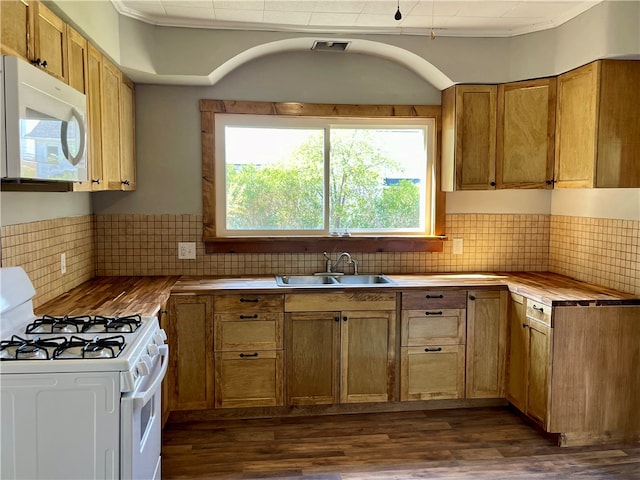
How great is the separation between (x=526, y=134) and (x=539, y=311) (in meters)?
1.22

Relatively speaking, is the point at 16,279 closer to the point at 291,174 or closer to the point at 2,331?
the point at 2,331

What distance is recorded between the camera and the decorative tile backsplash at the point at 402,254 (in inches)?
128

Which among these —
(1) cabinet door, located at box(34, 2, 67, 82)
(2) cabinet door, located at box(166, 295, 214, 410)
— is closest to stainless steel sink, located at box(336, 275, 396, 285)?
(2) cabinet door, located at box(166, 295, 214, 410)

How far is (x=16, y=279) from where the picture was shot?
234 cm

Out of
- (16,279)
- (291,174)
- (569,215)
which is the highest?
(291,174)

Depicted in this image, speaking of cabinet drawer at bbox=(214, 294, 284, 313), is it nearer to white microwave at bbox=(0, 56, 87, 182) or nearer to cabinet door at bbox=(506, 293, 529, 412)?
white microwave at bbox=(0, 56, 87, 182)

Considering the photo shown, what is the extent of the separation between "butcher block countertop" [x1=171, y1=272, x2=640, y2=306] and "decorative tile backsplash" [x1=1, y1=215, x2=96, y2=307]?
0.62m

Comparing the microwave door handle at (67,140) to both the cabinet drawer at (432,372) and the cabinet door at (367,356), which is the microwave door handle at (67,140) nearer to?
the cabinet door at (367,356)

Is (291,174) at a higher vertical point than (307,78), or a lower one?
lower

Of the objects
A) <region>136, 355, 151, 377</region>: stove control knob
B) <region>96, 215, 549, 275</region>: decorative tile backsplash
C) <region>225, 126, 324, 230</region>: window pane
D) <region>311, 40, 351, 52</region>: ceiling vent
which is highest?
<region>311, 40, 351, 52</region>: ceiling vent

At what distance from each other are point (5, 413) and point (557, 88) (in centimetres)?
350

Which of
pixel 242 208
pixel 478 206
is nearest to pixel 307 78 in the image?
pixel 242 208

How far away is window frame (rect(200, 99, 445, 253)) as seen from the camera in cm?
376

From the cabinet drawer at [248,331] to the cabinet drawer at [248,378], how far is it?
5cm
